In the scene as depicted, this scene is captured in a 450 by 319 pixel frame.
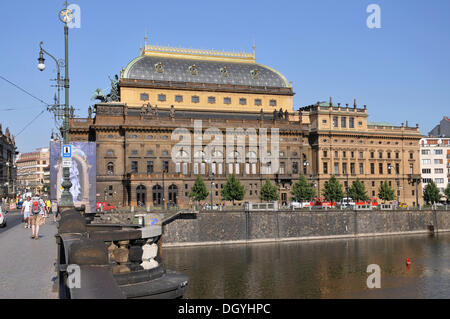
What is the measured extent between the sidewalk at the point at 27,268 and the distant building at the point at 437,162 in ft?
407

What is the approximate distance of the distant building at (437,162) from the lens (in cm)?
13325

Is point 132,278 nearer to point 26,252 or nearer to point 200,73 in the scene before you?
point 26,252

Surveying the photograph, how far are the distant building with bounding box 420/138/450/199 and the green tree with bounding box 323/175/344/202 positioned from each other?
48523mm

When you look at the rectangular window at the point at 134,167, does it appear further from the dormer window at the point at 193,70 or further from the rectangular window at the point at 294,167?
the rectangular window at the point at 294,167

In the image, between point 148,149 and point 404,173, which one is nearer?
point 148,149

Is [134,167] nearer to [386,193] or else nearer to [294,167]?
[294,167]

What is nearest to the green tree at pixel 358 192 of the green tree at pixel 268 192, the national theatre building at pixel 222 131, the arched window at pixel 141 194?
the national theatre building at pixel 222 131

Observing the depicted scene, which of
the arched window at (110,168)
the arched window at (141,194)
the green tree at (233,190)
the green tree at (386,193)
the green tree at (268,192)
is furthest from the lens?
the green tree at (386,193)

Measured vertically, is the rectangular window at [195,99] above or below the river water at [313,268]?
above

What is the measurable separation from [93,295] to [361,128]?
10485 cm

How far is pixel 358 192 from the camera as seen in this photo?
3848 inches

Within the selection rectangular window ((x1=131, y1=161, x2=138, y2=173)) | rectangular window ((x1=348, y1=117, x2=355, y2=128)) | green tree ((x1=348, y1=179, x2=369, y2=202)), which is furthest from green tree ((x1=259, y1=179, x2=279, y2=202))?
rectangular window ((x1=348, y1=117, x2=355, y2=128))

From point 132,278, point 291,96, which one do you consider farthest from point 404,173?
point 132,278
